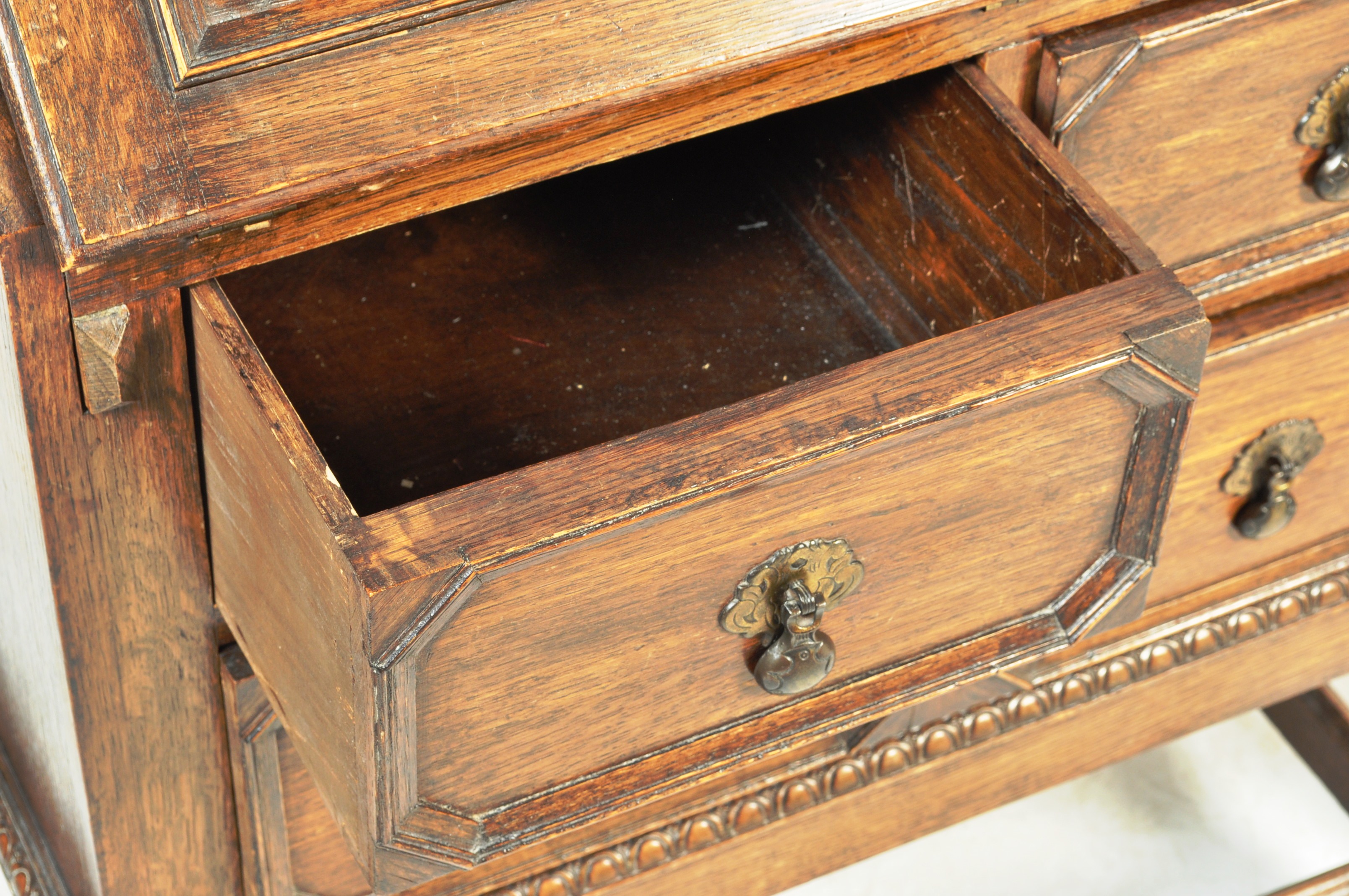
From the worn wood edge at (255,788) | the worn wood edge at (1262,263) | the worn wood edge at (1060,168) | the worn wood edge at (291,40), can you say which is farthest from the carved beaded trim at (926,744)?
the worn wood edge at (291,40)

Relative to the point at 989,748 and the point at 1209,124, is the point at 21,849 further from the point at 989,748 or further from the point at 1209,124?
the point at 1209,124

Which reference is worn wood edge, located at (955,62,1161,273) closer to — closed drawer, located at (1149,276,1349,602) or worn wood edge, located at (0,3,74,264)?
closed drawer, located at (1149,276,1349,602)

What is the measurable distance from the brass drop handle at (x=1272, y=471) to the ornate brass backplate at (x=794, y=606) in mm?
355

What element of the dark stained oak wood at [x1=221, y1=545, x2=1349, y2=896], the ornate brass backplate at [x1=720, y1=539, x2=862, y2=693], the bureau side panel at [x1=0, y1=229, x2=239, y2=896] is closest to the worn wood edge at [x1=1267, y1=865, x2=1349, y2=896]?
the dark stained oak wood at [x1=221, y1=545, x2=1349, y2=896]

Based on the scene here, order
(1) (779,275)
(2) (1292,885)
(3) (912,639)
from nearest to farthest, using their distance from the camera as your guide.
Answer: (3) (912,639), (1) (779,275), (2) (1292,885)

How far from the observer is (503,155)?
0.60 m

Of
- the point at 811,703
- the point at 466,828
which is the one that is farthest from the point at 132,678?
the point at 811,703

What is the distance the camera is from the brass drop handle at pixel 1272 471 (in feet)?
2.91

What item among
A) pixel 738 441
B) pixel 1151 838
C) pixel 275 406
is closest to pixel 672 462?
pixel 738 441

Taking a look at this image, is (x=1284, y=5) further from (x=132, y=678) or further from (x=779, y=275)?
(x=132, y=678)

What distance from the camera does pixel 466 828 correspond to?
615 mm

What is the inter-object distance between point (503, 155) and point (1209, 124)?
36 centimetres

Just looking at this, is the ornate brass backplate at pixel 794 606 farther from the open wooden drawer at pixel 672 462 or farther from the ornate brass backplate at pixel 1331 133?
the ornate brass backplate at pixel 1331 133

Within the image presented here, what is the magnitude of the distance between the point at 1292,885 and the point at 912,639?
0.43 m
